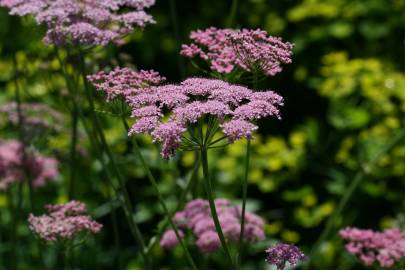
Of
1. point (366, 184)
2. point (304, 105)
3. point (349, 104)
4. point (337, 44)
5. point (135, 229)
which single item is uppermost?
point (337, 44)

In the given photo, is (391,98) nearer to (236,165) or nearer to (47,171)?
(236,165)

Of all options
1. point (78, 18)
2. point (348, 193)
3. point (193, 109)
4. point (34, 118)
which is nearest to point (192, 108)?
point (193, 109)

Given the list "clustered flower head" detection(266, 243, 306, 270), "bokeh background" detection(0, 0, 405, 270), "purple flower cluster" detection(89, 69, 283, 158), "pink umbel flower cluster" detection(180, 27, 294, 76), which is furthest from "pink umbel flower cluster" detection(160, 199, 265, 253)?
"bokeh background" detection(0, 0, 405, 270)

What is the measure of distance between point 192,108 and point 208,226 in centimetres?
159

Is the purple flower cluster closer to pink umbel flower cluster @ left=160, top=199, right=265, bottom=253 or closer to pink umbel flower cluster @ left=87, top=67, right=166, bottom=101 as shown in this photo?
→ pink umbel flower cluster @ left=87, top=67, right=166, bottom=101

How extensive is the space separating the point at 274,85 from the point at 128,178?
201cm

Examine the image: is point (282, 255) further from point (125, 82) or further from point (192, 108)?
point (125, 82)

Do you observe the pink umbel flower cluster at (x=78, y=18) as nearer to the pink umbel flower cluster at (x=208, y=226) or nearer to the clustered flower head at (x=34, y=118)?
the pink umbel flower cluster at (x=208, y=226)

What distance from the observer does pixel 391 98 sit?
7.41 m

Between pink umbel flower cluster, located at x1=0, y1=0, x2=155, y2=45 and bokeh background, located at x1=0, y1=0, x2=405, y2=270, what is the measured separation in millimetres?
1970

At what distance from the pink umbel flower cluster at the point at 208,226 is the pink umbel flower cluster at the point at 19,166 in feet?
4.11

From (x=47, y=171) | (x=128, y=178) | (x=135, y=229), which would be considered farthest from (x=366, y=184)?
(x=135, y=229)

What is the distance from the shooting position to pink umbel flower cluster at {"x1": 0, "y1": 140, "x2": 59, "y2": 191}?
17.9ft

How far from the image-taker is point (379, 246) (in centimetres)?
421
